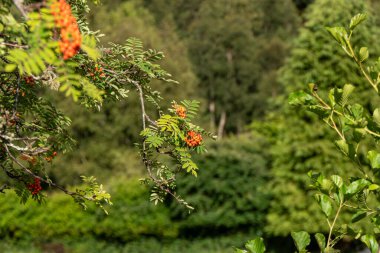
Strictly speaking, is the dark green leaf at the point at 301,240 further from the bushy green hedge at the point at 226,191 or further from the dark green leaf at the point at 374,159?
the bushy green hedge at the point at 226,191

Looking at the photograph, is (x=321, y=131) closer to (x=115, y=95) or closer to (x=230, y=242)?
(x=230, y=242)

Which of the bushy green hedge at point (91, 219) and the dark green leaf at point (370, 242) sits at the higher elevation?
the bushy green hedge at point (91, 219)

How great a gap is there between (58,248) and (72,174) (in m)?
10.7

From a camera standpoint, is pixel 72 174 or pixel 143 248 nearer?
pixel 143 248

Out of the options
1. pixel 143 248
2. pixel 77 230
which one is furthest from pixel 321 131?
pixel 77 230

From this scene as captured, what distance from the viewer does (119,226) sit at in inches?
674

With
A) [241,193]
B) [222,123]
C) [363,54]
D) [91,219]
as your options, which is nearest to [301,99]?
[363,54]

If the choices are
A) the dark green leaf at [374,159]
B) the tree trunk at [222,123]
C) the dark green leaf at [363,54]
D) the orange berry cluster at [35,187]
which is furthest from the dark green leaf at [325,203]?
the tree trunk at [222,123]

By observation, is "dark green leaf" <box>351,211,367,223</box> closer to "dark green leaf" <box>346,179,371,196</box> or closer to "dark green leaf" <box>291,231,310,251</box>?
"dark green leaf" <box>346,179,371,196</box>

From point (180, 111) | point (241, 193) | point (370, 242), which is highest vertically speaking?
point (241, 193)

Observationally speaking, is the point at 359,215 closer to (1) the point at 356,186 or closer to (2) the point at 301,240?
(1) the point at 356,186

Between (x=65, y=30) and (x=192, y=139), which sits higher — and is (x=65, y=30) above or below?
above

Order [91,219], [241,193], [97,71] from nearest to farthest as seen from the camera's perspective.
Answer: [97,71]
[241,193]
[91,219]

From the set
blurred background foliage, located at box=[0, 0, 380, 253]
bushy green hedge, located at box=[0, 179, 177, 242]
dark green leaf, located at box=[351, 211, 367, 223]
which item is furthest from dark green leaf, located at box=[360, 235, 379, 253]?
bushy green hedge, located at box=[0, 179, 177, 242]
